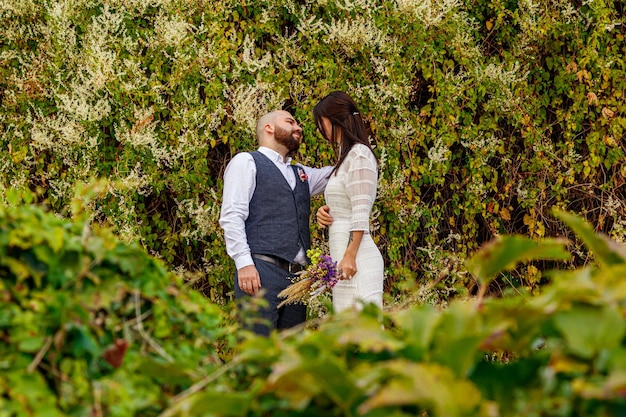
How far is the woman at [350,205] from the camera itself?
3.89 meters

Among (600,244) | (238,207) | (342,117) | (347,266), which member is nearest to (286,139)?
(342,117)

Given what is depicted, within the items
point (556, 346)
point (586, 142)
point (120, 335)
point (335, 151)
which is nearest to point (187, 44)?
point (335, 151)

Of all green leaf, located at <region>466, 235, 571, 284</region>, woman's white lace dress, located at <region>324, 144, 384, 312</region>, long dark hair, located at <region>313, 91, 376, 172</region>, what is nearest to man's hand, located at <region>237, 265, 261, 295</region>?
woman's white lace dress, located at <region>324, 144, 384, 312</region>

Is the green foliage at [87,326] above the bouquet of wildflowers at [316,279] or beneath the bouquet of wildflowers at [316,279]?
above

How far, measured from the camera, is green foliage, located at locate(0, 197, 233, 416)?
1231 mm

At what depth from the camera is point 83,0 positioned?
492 cm

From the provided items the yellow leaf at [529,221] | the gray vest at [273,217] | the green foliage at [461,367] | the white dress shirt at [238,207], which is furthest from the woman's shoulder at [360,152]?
the green foliage at [461,367]

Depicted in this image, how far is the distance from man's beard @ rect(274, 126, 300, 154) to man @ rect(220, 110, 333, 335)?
0.09 metres

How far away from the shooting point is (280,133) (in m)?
4.35

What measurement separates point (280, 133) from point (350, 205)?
0.65 meters

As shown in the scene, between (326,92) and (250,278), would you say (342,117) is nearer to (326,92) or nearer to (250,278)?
(326,92)

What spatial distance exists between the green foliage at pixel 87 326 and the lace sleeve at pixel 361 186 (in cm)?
239

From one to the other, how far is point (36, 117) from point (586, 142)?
362cm

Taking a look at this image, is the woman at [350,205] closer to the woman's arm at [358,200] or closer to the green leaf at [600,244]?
the woman's arm at [358,200]
